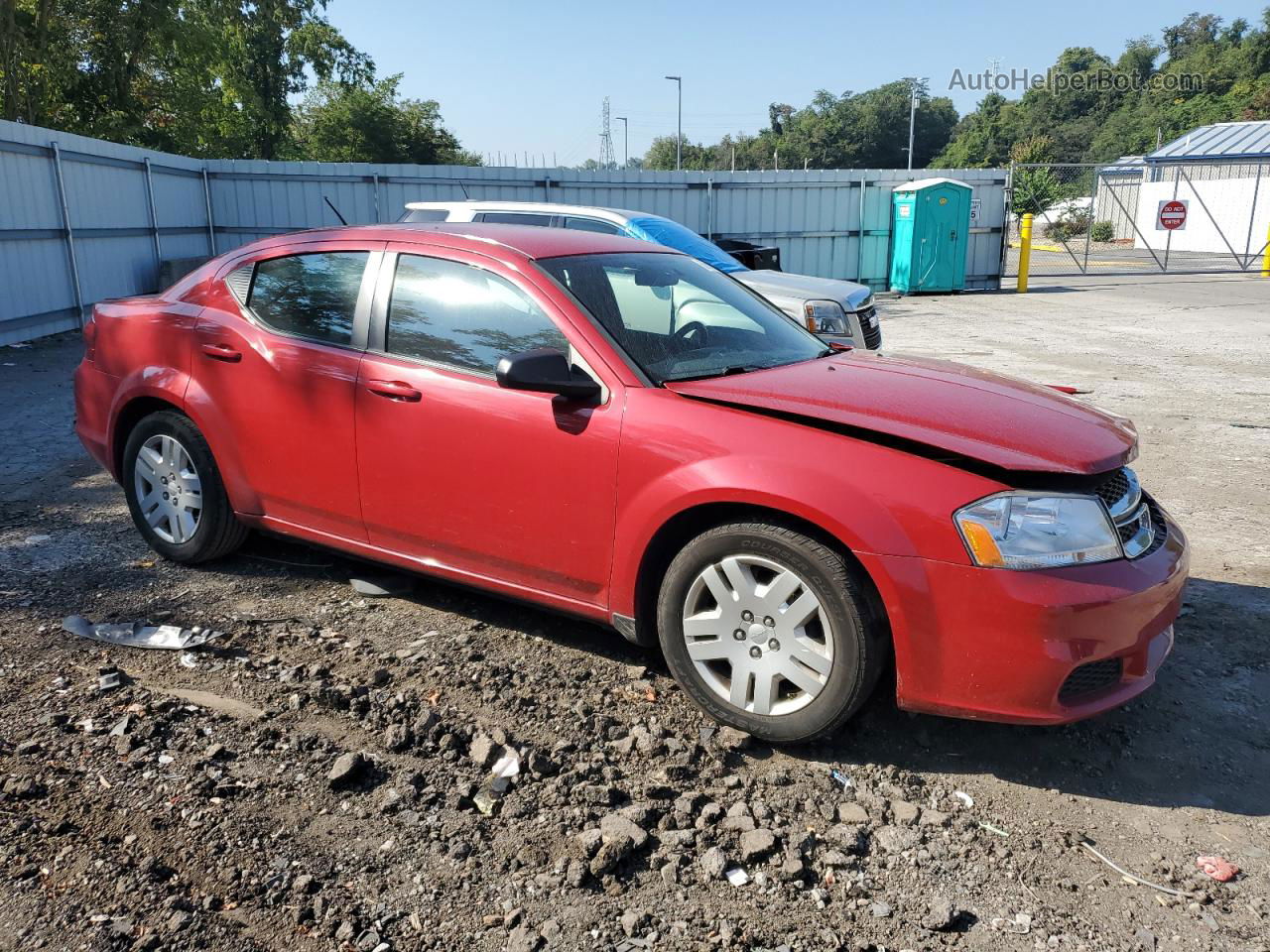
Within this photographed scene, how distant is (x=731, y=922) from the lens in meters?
2.43

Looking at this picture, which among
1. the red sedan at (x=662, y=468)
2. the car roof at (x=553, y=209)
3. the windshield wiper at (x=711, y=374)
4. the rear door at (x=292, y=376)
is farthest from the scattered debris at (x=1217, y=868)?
the car roof at (x=553, y=209)

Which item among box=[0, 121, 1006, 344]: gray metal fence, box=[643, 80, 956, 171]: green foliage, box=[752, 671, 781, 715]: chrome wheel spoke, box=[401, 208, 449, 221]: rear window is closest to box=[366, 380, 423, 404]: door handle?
box=[752, 671, 781, 715]: chrome wheel spoke

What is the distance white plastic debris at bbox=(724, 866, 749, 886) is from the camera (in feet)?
8.48

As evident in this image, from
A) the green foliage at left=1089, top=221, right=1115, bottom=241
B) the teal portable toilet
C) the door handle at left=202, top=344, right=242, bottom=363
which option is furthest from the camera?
the green foliage at left=1089, top=221, right=1115, bottom=241

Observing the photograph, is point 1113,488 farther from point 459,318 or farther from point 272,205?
point 272,205

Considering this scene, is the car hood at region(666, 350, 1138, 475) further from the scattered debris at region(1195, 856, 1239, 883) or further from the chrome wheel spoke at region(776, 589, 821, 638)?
the scattered debris at region(1195, 856, 1239, 883)

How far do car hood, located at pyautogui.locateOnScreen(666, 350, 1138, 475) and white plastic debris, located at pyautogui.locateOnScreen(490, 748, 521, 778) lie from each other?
1313 millimetres

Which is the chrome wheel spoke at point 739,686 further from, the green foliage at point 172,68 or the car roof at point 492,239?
the green foliage at point 172,68

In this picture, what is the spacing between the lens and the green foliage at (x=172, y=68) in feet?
72.7

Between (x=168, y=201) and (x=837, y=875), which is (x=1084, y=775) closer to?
(x=837, y=875)

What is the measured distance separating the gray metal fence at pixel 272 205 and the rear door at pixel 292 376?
9.16 meters

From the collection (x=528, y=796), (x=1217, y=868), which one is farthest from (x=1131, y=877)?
(x=528, y=796)

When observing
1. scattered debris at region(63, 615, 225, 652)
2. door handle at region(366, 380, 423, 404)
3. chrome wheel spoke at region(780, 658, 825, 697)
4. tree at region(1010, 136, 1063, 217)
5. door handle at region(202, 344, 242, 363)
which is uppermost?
tree at region(1010, 136, 1063, 217)

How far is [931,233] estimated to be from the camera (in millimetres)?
20750
